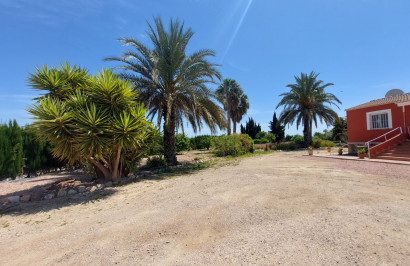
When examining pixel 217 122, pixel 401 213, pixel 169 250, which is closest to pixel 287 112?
pixel 217 122

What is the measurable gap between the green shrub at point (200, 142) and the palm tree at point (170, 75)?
13599 millimetres

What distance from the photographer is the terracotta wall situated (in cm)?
1334

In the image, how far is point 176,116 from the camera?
1216 cm

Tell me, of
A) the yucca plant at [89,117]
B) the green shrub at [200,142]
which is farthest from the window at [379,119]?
the yucca plant at [89,117]

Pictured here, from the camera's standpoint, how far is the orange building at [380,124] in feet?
41.5

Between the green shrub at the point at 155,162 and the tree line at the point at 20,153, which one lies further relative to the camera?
the green shrub at the point at 155,162

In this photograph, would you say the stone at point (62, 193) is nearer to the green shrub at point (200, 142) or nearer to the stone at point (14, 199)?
the stone at point (14, 199)

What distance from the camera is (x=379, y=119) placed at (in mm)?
14680

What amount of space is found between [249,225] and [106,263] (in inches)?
86.6

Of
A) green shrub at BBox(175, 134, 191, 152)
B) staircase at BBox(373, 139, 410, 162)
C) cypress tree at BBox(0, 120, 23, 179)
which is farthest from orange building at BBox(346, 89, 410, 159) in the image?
cypress tree at BBox(0, 120, 23, 179)

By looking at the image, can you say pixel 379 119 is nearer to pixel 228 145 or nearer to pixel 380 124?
pixel 380 124

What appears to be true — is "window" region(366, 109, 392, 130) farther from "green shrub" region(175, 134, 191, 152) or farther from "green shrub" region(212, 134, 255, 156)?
"green shrub" region(175, 134, 191, 152)

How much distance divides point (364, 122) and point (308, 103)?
8759mm

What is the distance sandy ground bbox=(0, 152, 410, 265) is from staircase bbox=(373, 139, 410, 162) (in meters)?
6.16
